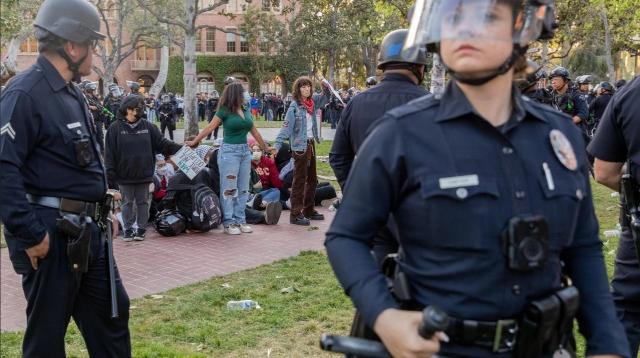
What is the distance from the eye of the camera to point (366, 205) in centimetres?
204

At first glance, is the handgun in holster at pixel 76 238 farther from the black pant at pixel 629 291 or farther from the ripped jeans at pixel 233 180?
the ripped jeans at pixel 233 180

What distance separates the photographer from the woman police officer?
1977 mm

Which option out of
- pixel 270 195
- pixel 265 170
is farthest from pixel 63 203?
pixel 265 170

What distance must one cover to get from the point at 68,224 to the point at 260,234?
6194mm

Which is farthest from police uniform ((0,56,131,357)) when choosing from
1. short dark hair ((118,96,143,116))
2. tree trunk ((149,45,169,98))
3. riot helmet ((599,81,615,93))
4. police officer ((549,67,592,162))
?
tree trunk ((149,45,169,98))

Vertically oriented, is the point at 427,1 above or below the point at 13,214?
above

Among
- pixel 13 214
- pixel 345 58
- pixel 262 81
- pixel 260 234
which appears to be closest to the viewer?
pixel 13 214

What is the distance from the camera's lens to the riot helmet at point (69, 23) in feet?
12.3

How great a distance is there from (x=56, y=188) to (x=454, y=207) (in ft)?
7.67

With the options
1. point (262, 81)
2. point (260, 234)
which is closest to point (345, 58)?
point (262, 81)

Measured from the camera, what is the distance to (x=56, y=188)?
3639mm

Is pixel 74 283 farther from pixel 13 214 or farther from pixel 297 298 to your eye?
pixel 297 298

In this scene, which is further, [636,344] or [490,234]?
[636,344]

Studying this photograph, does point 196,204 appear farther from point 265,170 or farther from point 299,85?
point 265,170
